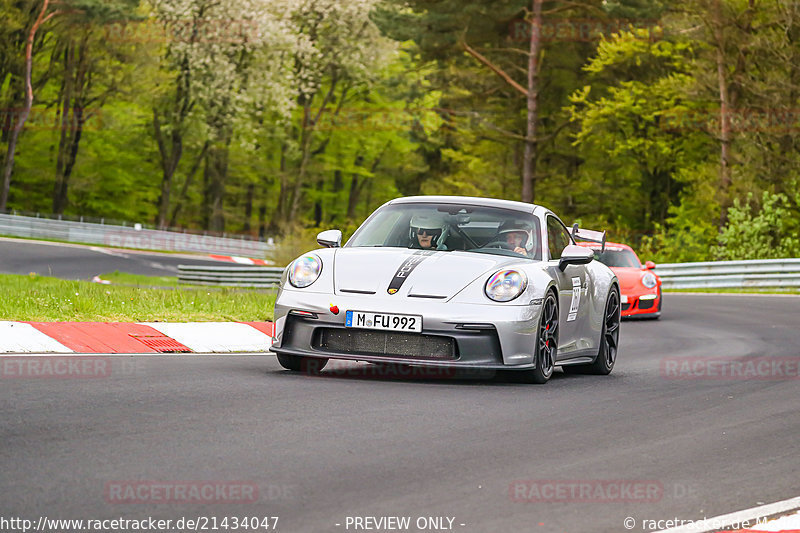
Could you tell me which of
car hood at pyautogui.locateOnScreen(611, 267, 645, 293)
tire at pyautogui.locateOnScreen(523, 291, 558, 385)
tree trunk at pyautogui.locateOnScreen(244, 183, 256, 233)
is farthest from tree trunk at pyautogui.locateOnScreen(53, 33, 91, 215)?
tire at pyautogui.locateOnScreen(523, 291, 558, 385)

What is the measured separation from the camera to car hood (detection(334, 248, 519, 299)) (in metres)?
8.69

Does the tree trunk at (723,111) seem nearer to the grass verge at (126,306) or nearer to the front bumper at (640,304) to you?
the front bumper at (640,304)

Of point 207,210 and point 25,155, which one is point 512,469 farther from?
point 207,210

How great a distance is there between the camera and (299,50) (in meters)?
60.2

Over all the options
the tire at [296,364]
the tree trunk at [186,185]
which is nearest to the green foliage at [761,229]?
the tire at [296,364]

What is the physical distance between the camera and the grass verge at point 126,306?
11.6m

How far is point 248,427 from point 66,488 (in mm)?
1691

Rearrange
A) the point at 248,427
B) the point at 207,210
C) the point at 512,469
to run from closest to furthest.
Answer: the point at 512,469 < the point at 248,427 < the point at 207,210

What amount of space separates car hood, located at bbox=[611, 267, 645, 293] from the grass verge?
7294 mm

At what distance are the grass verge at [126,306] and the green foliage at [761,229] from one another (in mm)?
22999

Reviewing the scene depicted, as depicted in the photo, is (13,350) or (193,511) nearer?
(193,511)

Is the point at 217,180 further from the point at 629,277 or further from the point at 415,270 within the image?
the point at 415,270

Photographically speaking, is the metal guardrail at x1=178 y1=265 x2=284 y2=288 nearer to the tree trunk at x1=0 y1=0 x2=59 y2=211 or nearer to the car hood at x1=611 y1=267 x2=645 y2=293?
the car hood at x1=611 y1=267 x2=645 y2=293

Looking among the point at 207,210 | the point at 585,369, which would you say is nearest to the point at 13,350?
the point at 585,369
